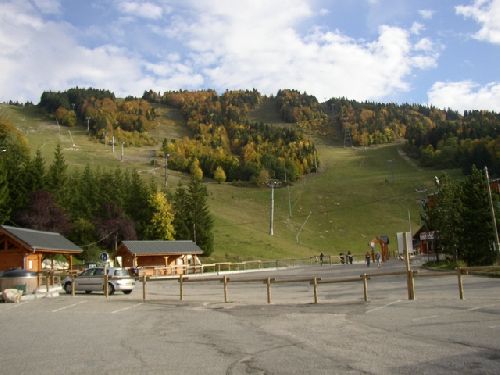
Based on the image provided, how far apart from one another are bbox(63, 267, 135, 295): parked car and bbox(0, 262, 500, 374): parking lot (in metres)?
9.30

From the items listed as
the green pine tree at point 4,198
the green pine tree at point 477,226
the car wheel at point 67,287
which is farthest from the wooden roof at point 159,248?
the green pine tree at point 477,226

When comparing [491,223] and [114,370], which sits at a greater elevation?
[491,223]

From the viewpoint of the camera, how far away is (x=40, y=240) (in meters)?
39.0

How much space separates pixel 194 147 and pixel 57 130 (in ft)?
160

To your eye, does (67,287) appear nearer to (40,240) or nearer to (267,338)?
(40,240)

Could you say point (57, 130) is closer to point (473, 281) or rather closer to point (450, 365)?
point (473, 281)

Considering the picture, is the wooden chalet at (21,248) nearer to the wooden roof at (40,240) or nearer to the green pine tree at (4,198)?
the wooden roof at (40,240)

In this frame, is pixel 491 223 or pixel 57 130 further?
pixel 57 130

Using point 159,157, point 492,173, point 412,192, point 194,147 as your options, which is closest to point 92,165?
point 159,157

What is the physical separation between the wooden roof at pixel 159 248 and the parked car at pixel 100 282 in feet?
71.3

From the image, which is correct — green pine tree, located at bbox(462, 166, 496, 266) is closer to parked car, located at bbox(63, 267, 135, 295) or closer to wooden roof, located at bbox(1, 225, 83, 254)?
parked car, located at bbox(63, 267, 135, 295)

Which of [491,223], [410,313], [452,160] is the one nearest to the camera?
[410,313]

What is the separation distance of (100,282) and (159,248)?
25.5 metres

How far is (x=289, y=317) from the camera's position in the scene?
15.2 metres
